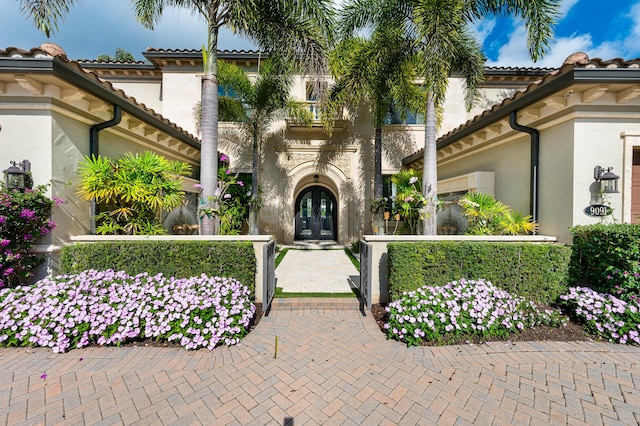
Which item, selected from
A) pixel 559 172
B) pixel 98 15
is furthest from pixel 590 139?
pixel 98 15

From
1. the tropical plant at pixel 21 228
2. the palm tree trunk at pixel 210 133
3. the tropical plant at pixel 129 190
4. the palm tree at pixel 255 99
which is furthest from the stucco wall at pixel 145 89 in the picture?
the tropical plant at pixel 21 228

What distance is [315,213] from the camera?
1503 centimetres

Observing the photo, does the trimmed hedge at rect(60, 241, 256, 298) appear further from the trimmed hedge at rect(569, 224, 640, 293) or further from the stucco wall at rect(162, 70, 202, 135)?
the stucco wall at rect(162, 70, 202, 135)

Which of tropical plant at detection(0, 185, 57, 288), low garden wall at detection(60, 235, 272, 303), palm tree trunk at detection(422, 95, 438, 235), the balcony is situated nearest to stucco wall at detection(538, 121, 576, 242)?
palm tree trunk at detection(422, 95, 438, 235)

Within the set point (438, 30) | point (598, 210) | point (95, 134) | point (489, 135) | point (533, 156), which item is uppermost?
point (438, 30)

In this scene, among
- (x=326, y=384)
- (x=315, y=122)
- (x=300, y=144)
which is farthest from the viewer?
(x=300, y=144)

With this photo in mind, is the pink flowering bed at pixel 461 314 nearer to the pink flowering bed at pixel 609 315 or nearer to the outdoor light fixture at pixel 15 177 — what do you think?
the pink flowering bed at pixel 609 315

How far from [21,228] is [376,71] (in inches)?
347

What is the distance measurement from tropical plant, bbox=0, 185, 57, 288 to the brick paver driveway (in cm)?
149

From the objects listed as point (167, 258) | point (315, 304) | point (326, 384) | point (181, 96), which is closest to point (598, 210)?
point (315, 304)

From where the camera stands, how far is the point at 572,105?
4.75 m

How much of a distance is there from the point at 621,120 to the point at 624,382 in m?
4.96

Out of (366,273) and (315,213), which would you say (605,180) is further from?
(315,213)

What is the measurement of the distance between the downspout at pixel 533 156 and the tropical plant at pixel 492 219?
1.00ft
